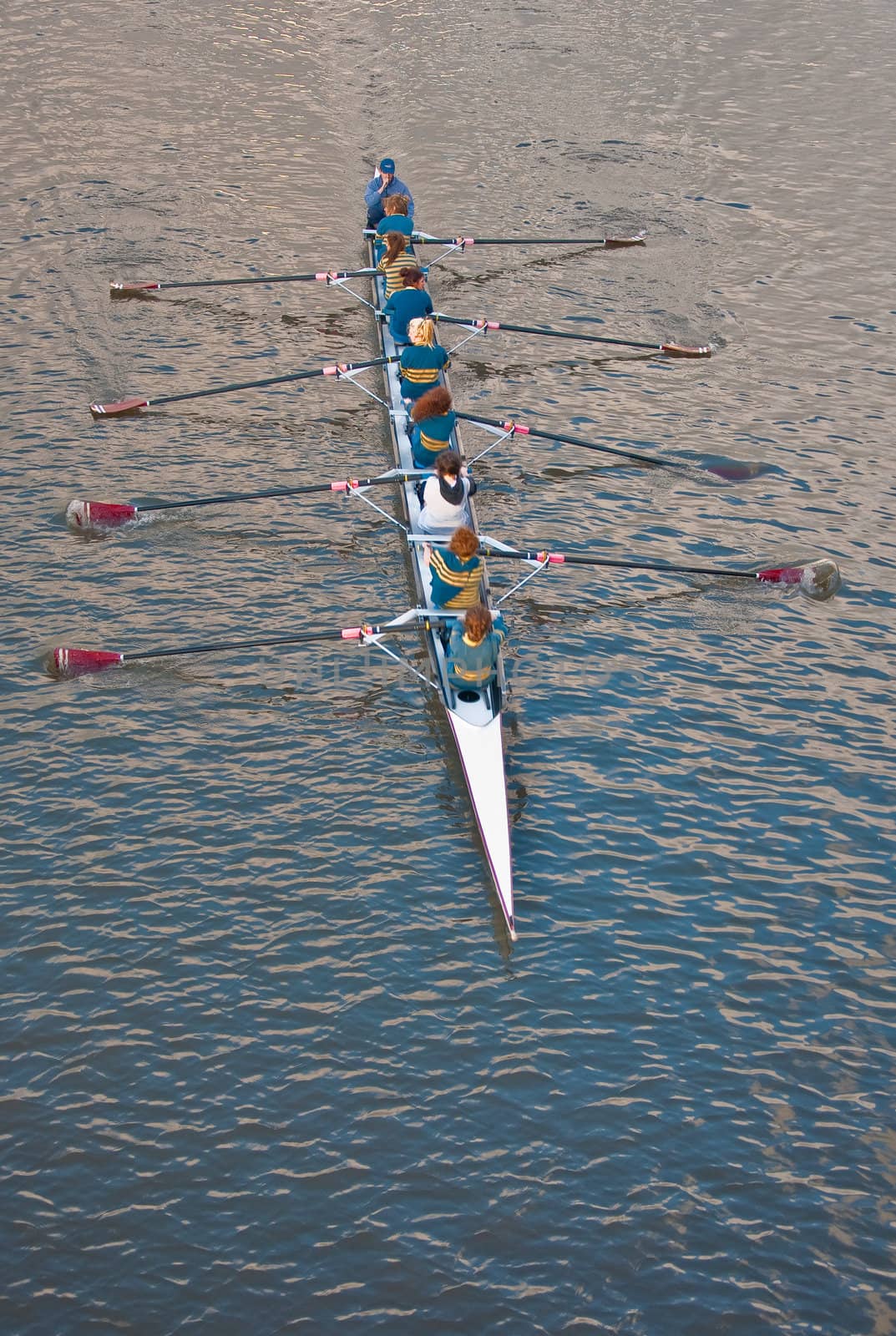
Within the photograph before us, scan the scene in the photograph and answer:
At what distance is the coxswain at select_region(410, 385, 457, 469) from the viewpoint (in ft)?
56.4

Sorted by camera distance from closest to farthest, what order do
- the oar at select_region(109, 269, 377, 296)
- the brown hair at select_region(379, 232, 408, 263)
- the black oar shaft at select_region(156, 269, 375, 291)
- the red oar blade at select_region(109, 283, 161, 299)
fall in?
the brown hair at select_region(379, 232, 408, 263), the black oar shaft at select_region(156, 269, 375, 291), the oar at select_region(109, 269, 377, 296), the red oar blade at select_region(109, 283, 161, 299)

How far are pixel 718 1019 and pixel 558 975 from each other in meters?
1.50

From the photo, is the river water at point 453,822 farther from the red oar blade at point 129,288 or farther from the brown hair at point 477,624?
the brown hair at point 477,624

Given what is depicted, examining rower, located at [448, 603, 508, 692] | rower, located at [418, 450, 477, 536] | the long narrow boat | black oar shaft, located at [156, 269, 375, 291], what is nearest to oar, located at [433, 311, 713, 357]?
black oar shaft, located at [156, 269, 375, 291]

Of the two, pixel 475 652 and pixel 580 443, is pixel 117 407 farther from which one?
pixel 475 652

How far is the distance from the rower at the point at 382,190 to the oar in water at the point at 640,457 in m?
6.85

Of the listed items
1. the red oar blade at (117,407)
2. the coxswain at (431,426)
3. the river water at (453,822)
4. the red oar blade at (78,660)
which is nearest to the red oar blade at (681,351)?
the river water at (453,822)

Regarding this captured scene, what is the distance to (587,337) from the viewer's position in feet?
73.6

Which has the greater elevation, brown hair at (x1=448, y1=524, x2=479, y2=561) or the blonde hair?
the blonde hair

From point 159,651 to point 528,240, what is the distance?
13.9m

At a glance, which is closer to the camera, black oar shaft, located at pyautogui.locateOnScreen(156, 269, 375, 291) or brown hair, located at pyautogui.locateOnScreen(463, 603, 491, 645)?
brown hair, located at pyautogui.locateOnScreen(463, 603, 491, 645)

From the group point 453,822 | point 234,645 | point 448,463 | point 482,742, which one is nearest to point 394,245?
point 448,463

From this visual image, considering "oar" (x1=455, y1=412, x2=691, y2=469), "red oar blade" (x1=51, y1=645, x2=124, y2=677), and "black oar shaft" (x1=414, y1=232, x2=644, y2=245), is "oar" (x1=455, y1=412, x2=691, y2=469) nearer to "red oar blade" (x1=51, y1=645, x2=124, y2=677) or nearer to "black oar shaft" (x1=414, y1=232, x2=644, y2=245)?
"black oar shaft" (x1=414, y1=232, x2=644, y2=245)

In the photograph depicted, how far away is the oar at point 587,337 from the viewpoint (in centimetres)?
2152
